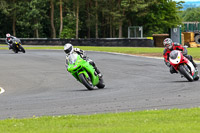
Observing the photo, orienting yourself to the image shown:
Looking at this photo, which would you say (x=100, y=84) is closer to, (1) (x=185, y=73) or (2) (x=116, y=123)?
(1) (x=185, y=73)

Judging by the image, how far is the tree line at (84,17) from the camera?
235 feet

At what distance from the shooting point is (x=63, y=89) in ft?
48.6

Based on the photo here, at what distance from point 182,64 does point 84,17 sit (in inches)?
2684

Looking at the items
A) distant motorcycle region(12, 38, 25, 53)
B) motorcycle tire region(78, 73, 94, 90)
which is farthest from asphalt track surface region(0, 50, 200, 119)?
distant motorcycle region(12, 38, 25, 53)

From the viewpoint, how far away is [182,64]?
48.8ft

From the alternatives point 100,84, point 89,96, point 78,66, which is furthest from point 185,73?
point 89,96

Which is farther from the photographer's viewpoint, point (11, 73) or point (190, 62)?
point (11, 73)

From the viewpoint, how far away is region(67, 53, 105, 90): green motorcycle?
13.5 meters

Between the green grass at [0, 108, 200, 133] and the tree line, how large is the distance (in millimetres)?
60256

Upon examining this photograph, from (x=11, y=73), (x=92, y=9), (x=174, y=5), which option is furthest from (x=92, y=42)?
(x=174, y=5)

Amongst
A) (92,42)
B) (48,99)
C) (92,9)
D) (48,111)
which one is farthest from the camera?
(92,9)

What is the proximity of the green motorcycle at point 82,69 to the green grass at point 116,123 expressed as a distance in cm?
485

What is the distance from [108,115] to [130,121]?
2.98ft

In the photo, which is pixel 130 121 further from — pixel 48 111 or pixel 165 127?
pixel 48 111
